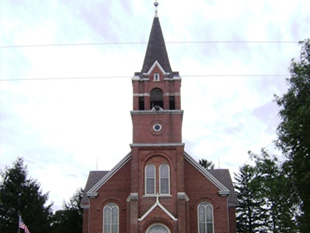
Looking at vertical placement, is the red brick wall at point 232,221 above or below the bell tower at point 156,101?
below

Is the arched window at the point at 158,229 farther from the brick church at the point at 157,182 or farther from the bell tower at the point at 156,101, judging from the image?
the bell tower at the point at 156,101

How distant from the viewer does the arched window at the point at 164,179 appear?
3519cm

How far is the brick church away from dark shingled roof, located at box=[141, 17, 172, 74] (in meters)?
0.11

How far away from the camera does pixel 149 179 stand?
35531mm

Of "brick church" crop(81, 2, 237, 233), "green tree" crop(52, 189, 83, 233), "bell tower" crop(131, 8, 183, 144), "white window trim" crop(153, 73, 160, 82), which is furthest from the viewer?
"green tree" crop(52, 189, 83, 233)

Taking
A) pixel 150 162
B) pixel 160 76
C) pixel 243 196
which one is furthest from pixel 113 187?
pixel 243 196

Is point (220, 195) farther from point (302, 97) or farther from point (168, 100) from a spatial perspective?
point (302, 97)

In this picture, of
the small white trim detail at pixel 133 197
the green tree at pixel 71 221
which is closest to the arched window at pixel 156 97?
the small white trim detail at pixel 133 197

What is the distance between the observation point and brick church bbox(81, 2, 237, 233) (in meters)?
34.2

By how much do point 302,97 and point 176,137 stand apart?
11.7 m

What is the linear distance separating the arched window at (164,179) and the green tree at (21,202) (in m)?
15.8

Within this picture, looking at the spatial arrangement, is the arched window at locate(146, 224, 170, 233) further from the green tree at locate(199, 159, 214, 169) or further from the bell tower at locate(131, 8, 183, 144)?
the green tree at locate(199, 159, 214, 169)

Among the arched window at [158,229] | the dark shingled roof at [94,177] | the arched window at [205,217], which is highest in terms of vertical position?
the dark shingled roof at [94,177]

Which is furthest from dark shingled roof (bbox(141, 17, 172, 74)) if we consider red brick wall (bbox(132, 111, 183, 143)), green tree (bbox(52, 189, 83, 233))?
green tree (bbox(52, 189, 83, 233))
